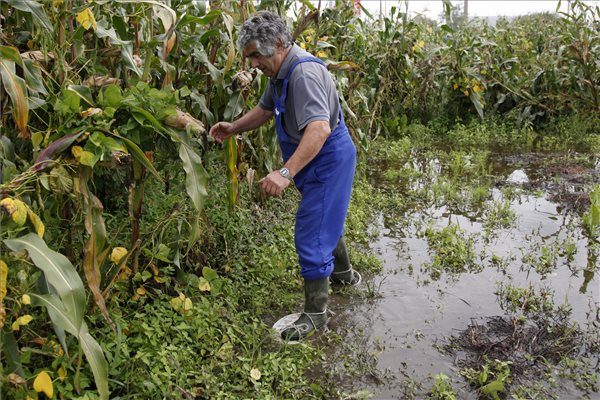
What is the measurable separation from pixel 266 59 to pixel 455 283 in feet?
6.79

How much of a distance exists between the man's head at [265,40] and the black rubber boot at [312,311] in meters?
1.27

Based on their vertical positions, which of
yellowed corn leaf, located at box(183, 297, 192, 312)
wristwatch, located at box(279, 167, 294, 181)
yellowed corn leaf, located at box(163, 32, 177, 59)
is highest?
yellowed corn leaf, located at box(163, 32, 177, 59)

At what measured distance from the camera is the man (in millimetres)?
2922

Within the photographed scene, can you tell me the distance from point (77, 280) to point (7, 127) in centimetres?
136

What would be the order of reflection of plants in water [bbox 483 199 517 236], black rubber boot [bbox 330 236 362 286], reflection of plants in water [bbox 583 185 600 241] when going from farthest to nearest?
reflection of plants in water [bbox 483 199 517 236] < reflection of plants in water [bbox 583 185 600 241] < black rubber boot [bbox 330 236 362 286]

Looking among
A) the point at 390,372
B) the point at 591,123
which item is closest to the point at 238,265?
the point at 390,372

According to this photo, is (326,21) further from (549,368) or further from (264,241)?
(549,368)

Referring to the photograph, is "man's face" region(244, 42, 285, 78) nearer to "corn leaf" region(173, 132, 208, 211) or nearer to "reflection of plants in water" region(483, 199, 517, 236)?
"corn leaf" region(173, 132, 208, 211)

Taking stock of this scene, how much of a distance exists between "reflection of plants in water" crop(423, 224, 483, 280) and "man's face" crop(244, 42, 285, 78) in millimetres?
1945

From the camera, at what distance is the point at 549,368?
2.97 metres

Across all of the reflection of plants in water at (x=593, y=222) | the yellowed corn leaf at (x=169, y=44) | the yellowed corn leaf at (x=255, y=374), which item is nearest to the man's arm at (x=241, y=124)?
the yellowed corn leaf at (x=169, y=44)

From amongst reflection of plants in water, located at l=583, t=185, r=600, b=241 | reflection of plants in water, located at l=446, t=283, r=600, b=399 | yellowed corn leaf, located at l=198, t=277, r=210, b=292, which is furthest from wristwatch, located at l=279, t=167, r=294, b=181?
reflection of plants in water, located at l=583, t=185, r=600, b=241

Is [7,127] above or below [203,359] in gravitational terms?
above

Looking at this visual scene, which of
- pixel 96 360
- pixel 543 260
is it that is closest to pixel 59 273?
pixel 96 360
